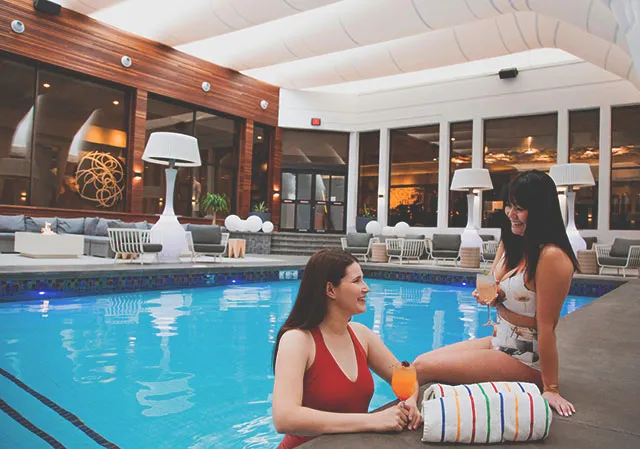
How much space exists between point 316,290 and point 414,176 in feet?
48.9

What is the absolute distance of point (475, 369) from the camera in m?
1.83

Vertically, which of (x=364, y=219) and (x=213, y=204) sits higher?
(x=213, y=204)

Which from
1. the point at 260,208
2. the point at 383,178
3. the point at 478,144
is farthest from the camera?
the point at 383,178

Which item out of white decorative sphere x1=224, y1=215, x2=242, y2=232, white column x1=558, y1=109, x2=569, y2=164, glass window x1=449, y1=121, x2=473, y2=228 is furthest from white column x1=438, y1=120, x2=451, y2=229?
white decorative sphere x1=224, y1=215, x2=242, y2=232

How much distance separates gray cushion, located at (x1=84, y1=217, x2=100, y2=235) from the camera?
10887 mm

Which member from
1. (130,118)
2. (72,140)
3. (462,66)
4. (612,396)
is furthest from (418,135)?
(612,396)

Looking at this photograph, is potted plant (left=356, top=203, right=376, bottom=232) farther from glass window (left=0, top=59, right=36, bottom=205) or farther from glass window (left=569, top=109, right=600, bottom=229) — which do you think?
glass window (left=0, top=59, right=36, bottom=205)

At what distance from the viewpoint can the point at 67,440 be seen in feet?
7.27

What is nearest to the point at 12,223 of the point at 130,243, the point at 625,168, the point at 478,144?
the point at 130,243

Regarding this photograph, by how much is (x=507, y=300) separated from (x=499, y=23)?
10.3m

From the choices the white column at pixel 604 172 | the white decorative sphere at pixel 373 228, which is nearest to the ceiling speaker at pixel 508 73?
the white column at pixel 604 172

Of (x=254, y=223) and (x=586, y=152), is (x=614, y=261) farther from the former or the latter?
(x=254, y=223)

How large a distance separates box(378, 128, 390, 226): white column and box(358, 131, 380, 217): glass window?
1.05 feet

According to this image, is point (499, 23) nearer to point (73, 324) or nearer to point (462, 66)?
point (462, 66)
